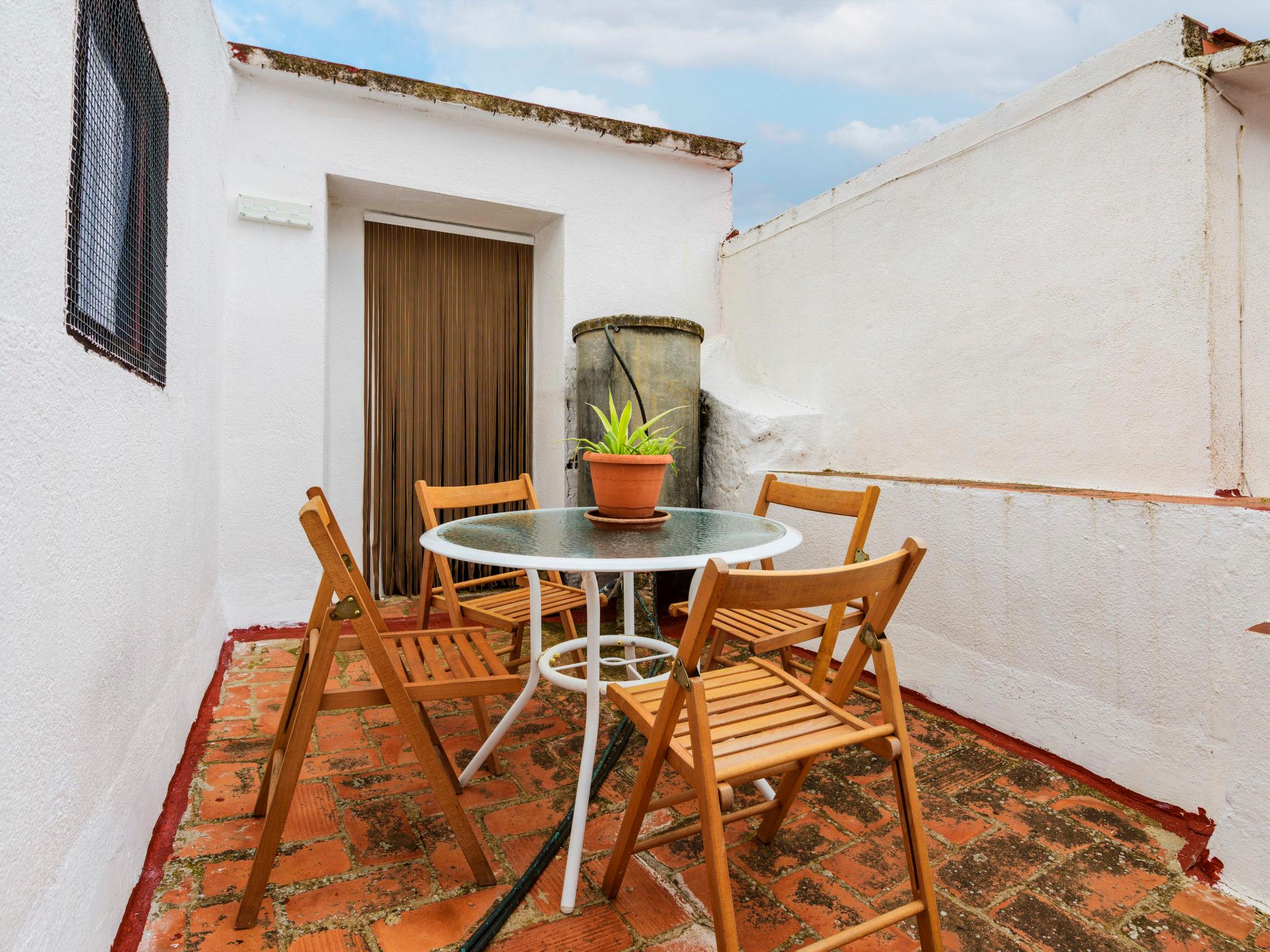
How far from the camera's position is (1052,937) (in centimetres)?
148

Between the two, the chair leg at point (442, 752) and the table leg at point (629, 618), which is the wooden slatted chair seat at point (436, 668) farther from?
the table leg at point (629, 618)

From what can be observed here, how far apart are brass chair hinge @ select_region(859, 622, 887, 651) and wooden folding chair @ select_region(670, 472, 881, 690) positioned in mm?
384

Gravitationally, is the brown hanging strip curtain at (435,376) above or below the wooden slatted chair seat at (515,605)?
above

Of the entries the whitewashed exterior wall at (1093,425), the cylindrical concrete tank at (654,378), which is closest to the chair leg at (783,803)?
the whitewashed exterior wall at (1093,425)

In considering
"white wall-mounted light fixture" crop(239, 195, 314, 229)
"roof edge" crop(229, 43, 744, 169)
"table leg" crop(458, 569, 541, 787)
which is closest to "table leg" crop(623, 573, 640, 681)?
"table leg" crop(458, 569, 541, 787)

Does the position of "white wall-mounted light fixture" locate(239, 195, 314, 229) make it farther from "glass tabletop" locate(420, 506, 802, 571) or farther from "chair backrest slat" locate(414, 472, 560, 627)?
"glass tabletop" locate(420, 506, 802, 571)

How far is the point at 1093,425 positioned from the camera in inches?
101

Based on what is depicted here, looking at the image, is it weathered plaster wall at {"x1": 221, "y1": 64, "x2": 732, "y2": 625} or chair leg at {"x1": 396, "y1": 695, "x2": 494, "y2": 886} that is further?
weathered plaster wall at {"x1": 221, "y1": 64, "x2": 732, "y2": 625}

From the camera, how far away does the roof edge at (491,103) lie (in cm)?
363

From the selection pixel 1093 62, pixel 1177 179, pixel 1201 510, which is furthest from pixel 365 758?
pixel 1093 62

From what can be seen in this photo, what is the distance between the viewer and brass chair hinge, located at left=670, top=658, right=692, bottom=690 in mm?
1269

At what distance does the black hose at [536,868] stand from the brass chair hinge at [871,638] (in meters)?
0.63

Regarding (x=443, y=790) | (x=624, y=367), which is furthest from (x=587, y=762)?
(x=624, y=367)

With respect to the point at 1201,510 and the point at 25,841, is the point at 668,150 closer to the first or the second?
the point at 1201,510
